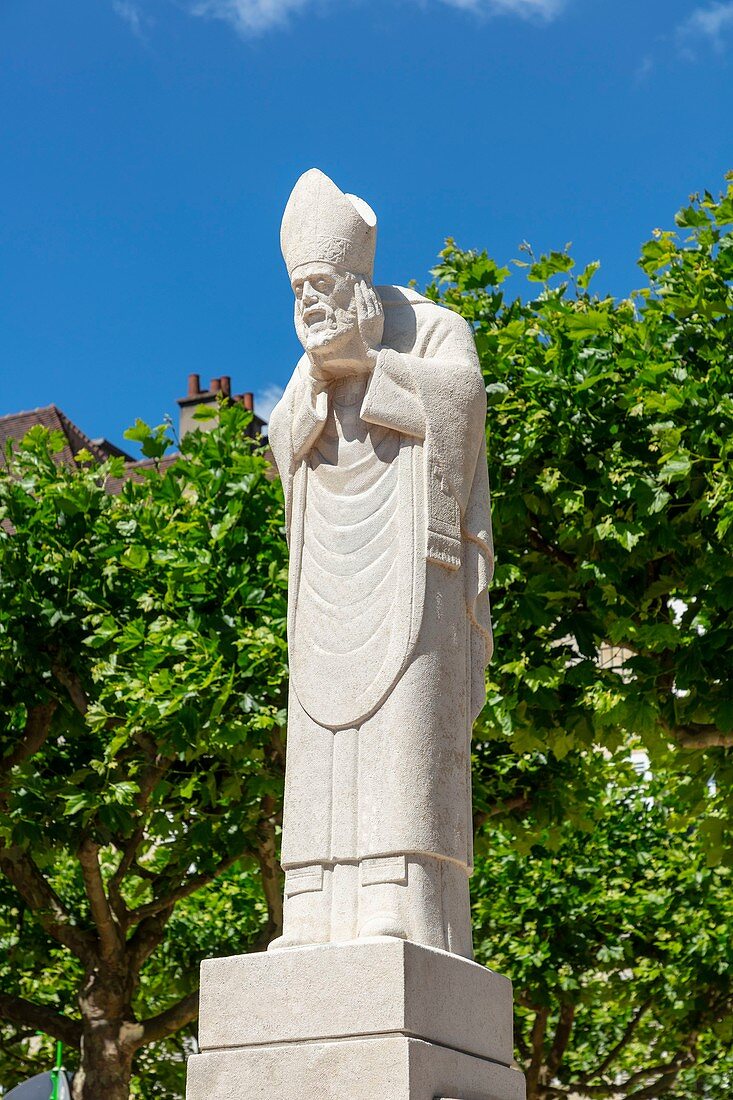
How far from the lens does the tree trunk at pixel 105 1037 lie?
14172 millimetres

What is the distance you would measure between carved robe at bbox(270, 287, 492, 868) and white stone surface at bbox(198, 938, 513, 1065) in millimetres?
477

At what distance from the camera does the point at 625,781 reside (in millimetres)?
18703

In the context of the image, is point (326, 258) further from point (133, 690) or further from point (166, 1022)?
point (166, 1022)

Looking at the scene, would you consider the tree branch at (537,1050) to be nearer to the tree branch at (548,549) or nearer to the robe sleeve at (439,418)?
the tree branch at (548,549)

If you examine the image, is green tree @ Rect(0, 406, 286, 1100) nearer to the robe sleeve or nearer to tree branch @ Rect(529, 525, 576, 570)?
tree branch @ Rect(529, 525, 576, 570)

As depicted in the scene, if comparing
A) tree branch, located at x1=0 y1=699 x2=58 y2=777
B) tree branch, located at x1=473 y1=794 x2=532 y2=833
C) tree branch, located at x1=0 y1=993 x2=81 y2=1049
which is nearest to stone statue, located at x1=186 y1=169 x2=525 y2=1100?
tree branch, located at x1=473 y1=794 x2=532 y2=833

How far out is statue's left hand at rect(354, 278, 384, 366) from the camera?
679 centimetres

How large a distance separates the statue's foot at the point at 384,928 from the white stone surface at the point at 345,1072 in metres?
0.45

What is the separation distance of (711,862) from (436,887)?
6.88 metres

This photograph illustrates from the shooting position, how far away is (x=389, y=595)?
21.3ft

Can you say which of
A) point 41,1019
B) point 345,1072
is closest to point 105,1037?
point 41,1019

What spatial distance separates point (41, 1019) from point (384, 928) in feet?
34.9

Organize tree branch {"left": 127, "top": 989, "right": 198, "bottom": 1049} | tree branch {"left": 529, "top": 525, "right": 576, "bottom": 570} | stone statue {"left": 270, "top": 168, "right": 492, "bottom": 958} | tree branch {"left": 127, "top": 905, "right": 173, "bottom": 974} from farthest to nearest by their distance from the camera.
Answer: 1. tree branch {"left": 127, "top": 905, "right": 173, "bottom": 974}
2. tree branch {"left": 127, "top": 989, "right": 198, "bottom": 1049}
3. tree branch {"left": 529, "top": 525, "right": 576, "bottom": 570}
4. stone statue {"left": 270, "top": 168, "right": 492, "bottom": 958}

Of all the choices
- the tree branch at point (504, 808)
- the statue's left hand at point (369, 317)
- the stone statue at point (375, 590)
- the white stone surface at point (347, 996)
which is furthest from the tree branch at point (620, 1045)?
the statue's left hand at point (369, 317)
